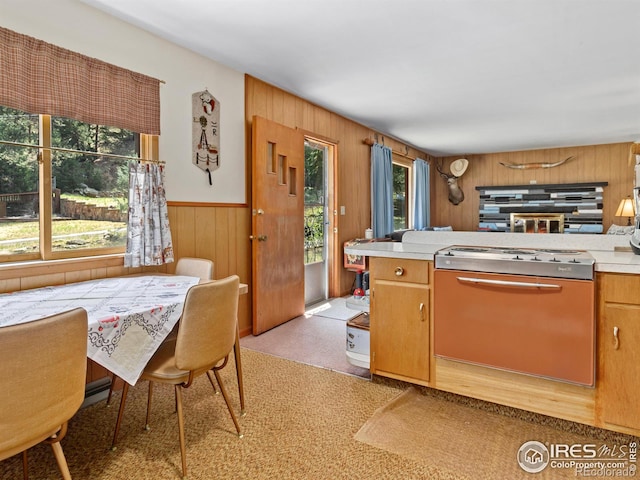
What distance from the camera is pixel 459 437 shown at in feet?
6.25

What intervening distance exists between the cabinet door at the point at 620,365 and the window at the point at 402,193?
507 cm

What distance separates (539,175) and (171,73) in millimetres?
7255

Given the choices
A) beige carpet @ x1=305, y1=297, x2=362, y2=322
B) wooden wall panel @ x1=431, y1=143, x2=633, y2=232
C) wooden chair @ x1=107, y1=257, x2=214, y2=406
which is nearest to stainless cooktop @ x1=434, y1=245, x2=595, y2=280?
wooden chair @ x1=107, y1=257, x2=214, y2=406

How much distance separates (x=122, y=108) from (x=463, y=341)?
7.89 feet

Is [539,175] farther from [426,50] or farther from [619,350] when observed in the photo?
[619,350]

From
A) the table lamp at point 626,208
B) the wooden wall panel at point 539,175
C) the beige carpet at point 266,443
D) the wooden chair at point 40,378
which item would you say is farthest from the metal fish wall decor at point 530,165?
the wooden chair at point 40,378

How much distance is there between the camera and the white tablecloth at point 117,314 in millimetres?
1487

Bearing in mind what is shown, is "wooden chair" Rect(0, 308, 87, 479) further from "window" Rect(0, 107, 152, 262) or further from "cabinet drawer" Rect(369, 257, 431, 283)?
"cabinet drawer" Rect(369, 257, 431, 283)

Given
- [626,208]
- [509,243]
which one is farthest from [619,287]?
[626,208]

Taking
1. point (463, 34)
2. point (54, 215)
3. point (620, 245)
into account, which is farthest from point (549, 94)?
point (54, 215)

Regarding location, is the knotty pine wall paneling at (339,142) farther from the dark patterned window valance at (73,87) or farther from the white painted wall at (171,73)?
the dark patterned window valance at (73,87)

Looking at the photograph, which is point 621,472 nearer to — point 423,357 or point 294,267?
point 423,357

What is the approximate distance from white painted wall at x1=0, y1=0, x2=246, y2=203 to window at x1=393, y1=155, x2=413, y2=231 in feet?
12.9

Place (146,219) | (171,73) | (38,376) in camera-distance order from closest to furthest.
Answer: (38,376), (146,219), (171,73)
